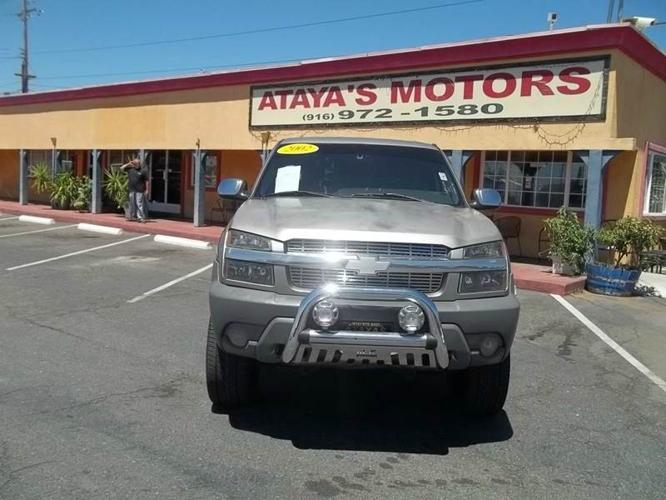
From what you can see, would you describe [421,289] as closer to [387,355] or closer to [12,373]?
[387,355]

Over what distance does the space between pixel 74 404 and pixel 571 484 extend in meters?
3.22

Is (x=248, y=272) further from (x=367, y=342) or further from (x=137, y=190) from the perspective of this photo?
(x=137, y=190)

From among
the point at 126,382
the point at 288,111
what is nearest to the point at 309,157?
the point at 126,382

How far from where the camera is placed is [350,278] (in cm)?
391

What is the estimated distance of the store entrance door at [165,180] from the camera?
21094mm

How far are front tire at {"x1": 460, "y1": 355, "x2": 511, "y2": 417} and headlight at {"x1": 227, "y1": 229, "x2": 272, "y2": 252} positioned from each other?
5.29 ft

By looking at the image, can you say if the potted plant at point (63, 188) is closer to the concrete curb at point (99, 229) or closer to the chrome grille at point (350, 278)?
the concrete curb at point (99, 229)

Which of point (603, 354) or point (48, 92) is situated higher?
point (48, 92)

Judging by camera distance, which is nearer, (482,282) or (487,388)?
(482,282)

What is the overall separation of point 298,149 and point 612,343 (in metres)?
4.19

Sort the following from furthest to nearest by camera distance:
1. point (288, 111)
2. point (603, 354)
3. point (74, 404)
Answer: point (288, 111), point (603, 354), point (74, 404)

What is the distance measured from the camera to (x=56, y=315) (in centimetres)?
746

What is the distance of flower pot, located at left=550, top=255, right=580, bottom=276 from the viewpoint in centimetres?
1102

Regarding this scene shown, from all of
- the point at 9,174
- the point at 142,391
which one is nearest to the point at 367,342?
the point at 142,391
